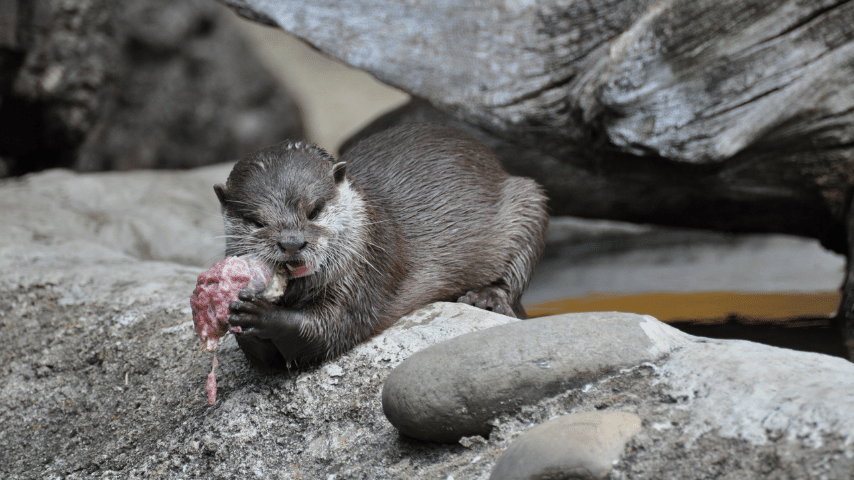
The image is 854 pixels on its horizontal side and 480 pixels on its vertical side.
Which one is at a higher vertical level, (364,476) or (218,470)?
(364,476)

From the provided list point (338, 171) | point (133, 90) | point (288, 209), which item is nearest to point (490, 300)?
point (338, 171)

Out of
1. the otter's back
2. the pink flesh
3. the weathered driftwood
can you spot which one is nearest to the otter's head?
the pink flesh

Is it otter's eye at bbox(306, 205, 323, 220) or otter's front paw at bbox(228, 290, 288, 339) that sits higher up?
otter's eye at bbox(306, 205, 323, 220)

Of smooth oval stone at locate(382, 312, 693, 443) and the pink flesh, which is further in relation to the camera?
the pink flesh

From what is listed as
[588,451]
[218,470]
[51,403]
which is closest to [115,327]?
[51,403]

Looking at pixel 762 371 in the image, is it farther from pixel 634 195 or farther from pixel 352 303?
pixel 634 195

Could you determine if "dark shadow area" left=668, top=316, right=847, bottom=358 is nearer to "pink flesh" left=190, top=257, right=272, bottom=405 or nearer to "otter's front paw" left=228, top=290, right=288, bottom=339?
"otter's front paw" left=228, top=290, right=288, bottom=339

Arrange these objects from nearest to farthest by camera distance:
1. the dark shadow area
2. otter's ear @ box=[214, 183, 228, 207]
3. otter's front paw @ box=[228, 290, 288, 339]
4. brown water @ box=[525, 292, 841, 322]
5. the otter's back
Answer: otter's front paw @ box=[228, 290, 288, 339] < otter's ear @ box=[214, 183, 228, 207] < the otter's back < the dark shadow area < brown water @ box=[525, 292, 841, 322]

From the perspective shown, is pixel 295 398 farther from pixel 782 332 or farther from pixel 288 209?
pixel 782 332
